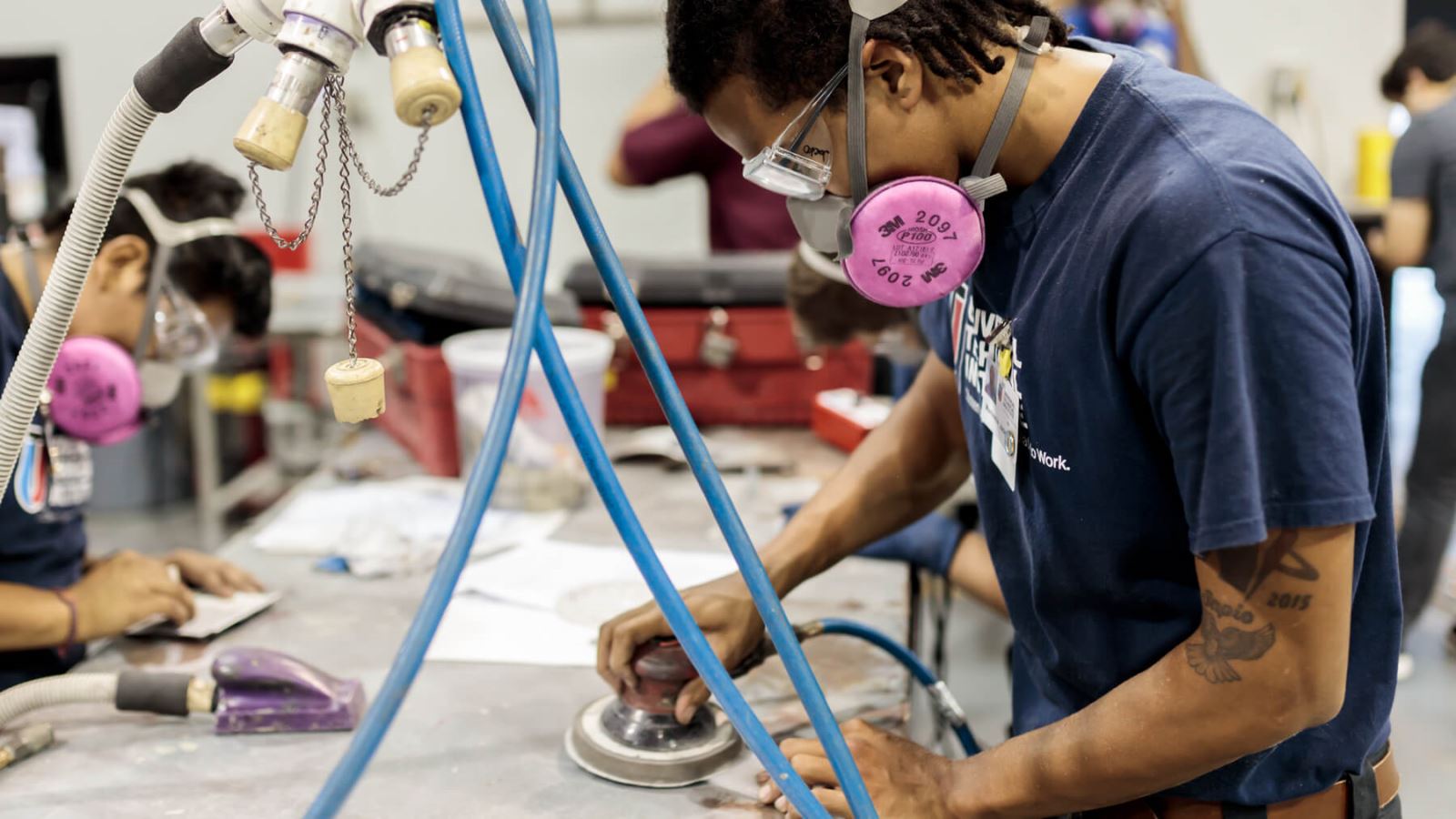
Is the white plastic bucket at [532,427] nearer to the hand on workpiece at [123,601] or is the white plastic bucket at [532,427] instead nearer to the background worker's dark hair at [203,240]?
the background worker's dark hair at [203,240]

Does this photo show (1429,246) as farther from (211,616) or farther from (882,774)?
(211,616)

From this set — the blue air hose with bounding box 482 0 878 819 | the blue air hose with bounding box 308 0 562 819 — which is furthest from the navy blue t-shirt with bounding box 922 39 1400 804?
the blue air hose with bounding box 308 0 562 819

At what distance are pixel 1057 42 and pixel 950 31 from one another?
0.12m

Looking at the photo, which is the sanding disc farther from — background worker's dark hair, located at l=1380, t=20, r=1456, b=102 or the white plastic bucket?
background worker's dark hair, located at l=1380, t=20, r=1456, b=102

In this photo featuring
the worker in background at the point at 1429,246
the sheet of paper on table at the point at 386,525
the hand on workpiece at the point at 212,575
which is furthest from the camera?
the worker in background at the point at 1429,246

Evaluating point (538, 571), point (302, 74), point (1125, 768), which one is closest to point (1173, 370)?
point (1125, 768)

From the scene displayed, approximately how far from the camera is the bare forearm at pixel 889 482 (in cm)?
133

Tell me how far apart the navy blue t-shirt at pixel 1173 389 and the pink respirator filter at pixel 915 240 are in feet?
0.16

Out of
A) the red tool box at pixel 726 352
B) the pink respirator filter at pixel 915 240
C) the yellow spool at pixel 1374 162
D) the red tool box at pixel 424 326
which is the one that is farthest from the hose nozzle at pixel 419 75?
the yellow spool at pixel 1374 162

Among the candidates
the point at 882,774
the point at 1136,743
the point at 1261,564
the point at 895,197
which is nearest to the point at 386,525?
the point at 882,774

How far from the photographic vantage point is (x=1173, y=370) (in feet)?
2.47

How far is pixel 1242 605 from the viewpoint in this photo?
0.77m

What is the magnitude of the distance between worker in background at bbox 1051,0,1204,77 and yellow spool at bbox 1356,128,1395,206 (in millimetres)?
823

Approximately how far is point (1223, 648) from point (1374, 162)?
4296mm
